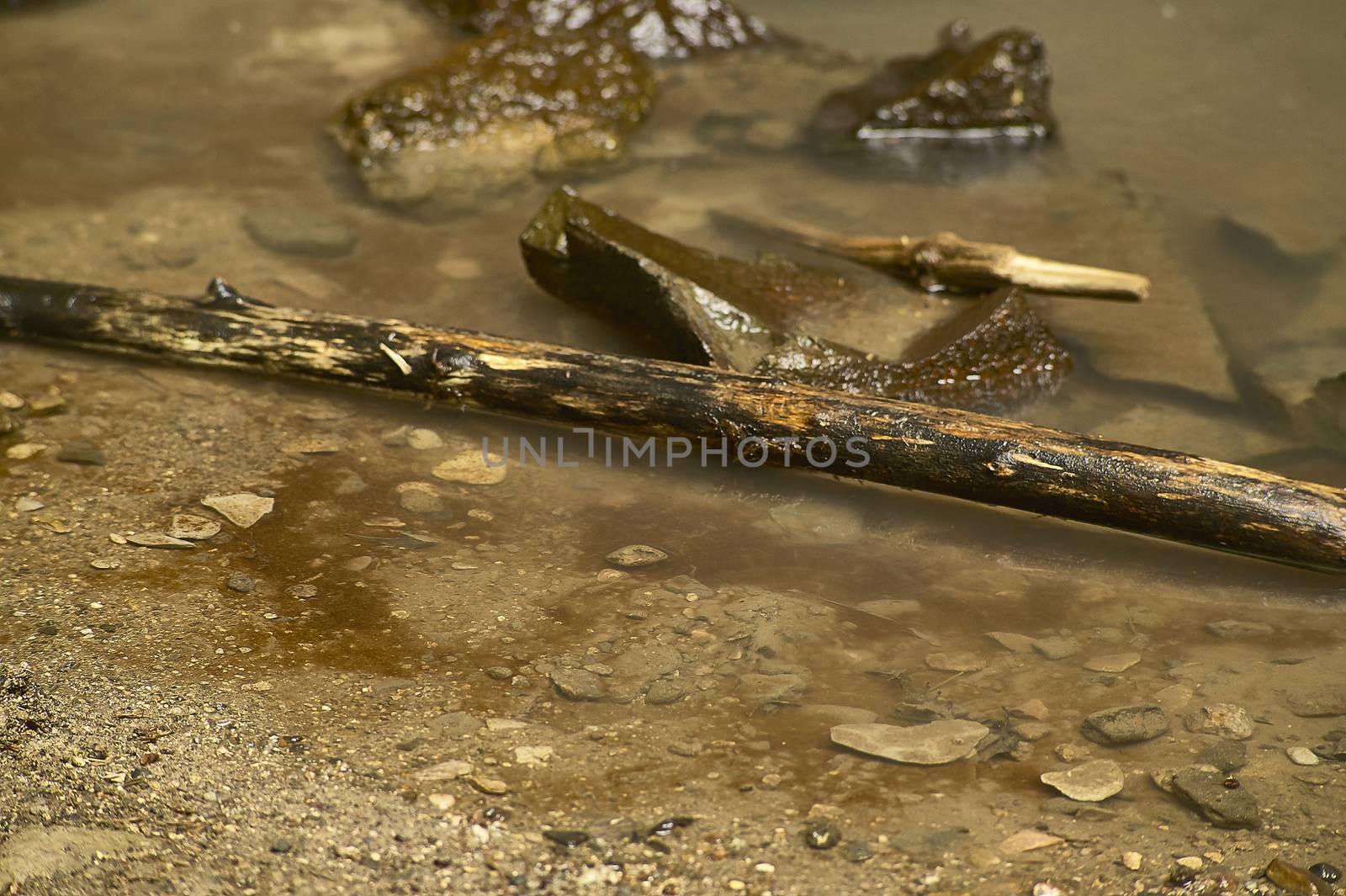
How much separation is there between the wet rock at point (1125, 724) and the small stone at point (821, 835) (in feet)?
2.17

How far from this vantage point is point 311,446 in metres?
3.40

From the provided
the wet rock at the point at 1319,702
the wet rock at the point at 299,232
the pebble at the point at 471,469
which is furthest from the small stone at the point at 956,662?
the wet rock at the point at 299,232

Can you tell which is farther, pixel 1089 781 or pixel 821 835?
pixel 1089 781

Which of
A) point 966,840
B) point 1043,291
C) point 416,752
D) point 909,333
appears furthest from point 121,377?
point 1043,291

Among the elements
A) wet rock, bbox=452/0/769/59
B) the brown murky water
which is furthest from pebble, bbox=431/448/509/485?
wet rock, bbox=452/0/769/59

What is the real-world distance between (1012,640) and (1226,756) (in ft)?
1.75

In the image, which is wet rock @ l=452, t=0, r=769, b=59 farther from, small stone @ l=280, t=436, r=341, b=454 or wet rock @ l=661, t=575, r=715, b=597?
wet rock @ l=661, t=575, r=715, b=597

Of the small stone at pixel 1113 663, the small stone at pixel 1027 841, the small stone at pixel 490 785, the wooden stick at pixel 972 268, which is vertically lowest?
the small stone at pixel 490 785

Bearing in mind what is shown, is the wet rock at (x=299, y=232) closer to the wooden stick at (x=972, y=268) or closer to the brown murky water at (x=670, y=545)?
the brown murky water at (x=670, y=545)

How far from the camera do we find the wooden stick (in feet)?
13.4

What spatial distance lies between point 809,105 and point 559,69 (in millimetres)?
1370

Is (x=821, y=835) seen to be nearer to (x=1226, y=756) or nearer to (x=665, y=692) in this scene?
(x=665, y=692)

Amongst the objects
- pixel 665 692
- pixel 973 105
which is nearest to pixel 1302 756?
pixel 665 692

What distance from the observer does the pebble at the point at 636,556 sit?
2967mm
